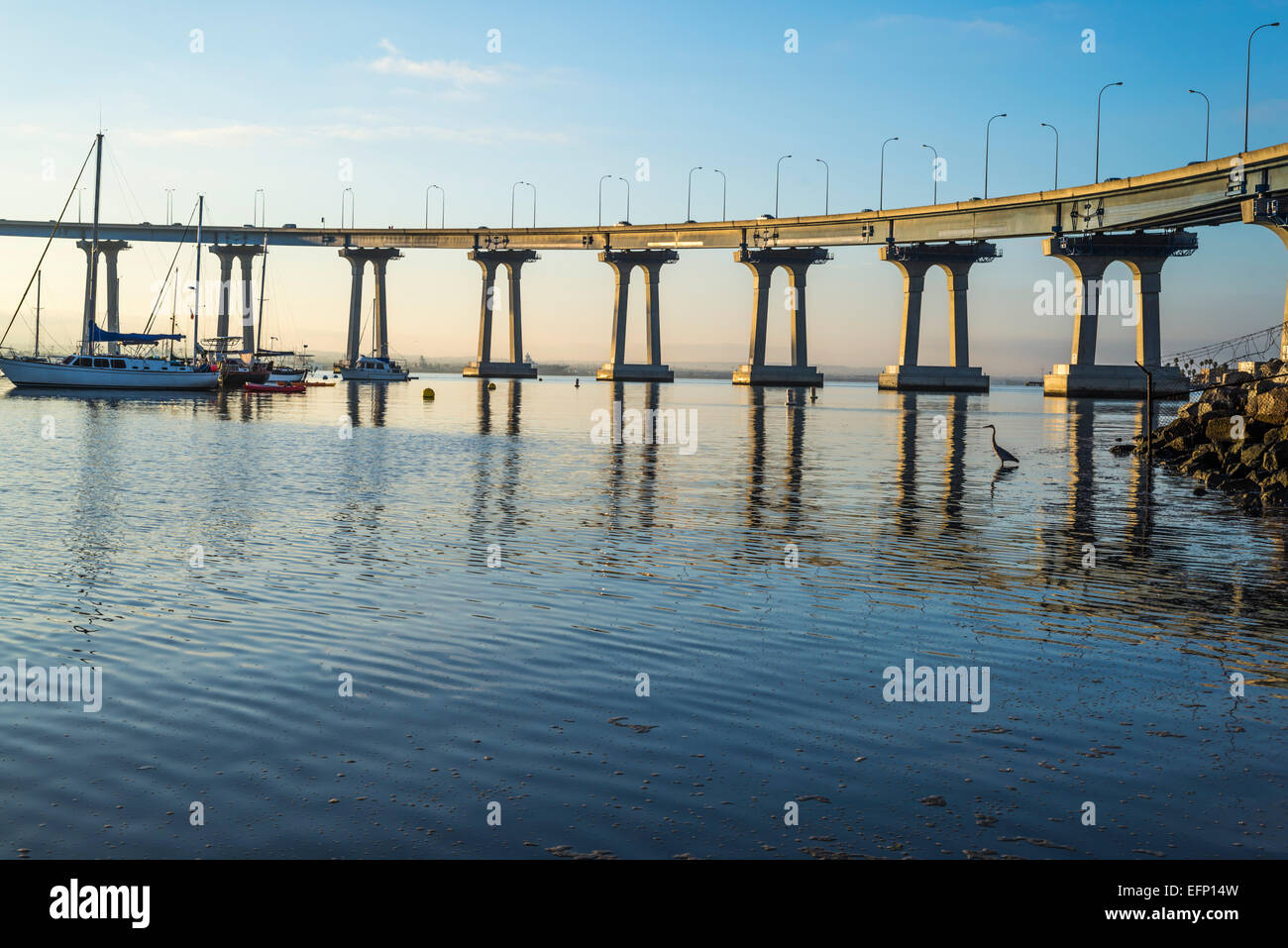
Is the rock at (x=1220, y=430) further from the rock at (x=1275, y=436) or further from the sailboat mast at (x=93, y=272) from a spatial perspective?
the sailboat mast at (x=93, y=272)

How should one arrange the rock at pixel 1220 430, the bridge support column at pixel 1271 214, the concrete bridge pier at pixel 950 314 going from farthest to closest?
the concrete bridge pier at pixel 950 314
the bridge support column at pixel 1271 214
the rock at pixel 1220 430

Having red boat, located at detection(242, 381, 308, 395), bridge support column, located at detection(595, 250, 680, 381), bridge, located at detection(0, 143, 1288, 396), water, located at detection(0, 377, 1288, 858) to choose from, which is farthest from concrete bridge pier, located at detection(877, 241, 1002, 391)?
water, located at detection(0, 377, 1288, 858)

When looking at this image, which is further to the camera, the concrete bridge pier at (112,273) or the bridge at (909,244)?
the concrete bridge pier at (112,273)

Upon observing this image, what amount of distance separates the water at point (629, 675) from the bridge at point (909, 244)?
180 ft

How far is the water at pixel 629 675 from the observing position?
7.30m

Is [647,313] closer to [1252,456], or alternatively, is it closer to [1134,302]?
[1134,302]

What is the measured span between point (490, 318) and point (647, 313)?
2946 cm

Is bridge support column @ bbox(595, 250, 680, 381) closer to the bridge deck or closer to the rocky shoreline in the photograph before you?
the bridge deck

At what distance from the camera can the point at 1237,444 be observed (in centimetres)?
3691

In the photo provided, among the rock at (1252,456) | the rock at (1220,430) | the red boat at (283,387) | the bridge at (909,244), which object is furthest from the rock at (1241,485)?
the red boat at (283,387)

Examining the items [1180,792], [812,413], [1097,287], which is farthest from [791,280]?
[1180,792]

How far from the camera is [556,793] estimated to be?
7730 mm
